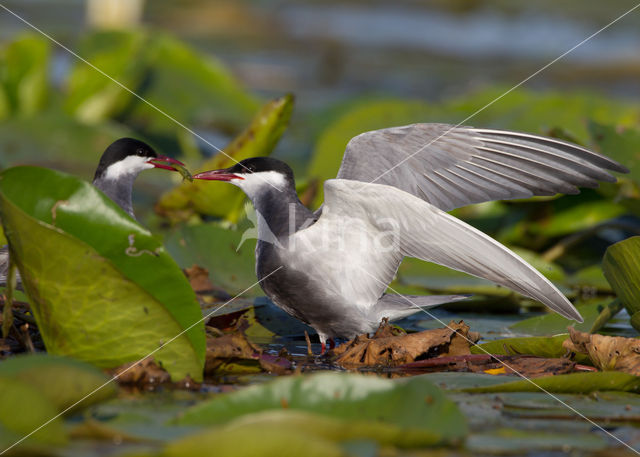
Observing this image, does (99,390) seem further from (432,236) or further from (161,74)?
(161,74)

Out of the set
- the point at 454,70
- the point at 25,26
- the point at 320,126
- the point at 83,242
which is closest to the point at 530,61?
the point at 454,70

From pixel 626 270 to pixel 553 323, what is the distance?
2.73ft

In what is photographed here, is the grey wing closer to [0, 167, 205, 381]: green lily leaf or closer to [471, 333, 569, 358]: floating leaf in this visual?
[471, 333, 569, 358]: floating leaf

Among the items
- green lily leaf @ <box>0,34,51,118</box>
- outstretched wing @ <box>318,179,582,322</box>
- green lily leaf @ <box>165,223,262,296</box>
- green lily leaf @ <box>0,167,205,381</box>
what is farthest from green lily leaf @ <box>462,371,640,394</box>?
green lily leaf @ <box>0,34,51,118</box>

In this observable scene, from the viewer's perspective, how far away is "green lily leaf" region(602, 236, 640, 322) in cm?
366

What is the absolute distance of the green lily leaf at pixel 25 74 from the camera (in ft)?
22.4

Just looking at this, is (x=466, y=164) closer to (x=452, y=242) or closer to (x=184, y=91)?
(x=452, y=242)

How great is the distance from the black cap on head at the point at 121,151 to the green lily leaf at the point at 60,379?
2.57m

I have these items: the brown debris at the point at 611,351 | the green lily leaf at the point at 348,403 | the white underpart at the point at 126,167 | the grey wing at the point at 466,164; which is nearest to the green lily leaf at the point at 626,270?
the brown debris at the point at 611,351

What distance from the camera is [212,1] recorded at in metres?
19.2

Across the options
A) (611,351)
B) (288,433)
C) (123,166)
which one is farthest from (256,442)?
(123,166)

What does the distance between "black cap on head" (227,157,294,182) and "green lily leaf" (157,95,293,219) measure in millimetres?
628

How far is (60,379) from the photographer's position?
8.54ft

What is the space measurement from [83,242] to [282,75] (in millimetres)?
10780
